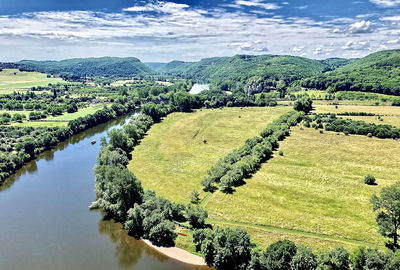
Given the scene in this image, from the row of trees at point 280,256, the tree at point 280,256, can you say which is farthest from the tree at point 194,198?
the tree at point 280,256

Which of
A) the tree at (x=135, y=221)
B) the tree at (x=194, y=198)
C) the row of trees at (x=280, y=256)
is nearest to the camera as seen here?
the row of trees at (x=280, y=256)

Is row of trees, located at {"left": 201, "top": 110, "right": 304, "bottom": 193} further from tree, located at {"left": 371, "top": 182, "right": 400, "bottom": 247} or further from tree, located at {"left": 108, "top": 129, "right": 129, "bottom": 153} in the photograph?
tree, located at {"left": 108, "top": 129, "right": 129, "bottom": 153}

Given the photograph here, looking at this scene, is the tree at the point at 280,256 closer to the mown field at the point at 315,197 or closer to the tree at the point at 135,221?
the mown field at the point at 315,197

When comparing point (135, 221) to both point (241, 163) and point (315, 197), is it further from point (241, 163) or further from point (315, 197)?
point (315, 197)

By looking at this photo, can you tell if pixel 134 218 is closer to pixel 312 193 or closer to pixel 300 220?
pixel 300 220

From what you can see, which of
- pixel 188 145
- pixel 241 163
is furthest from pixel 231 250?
pixel 188 145
